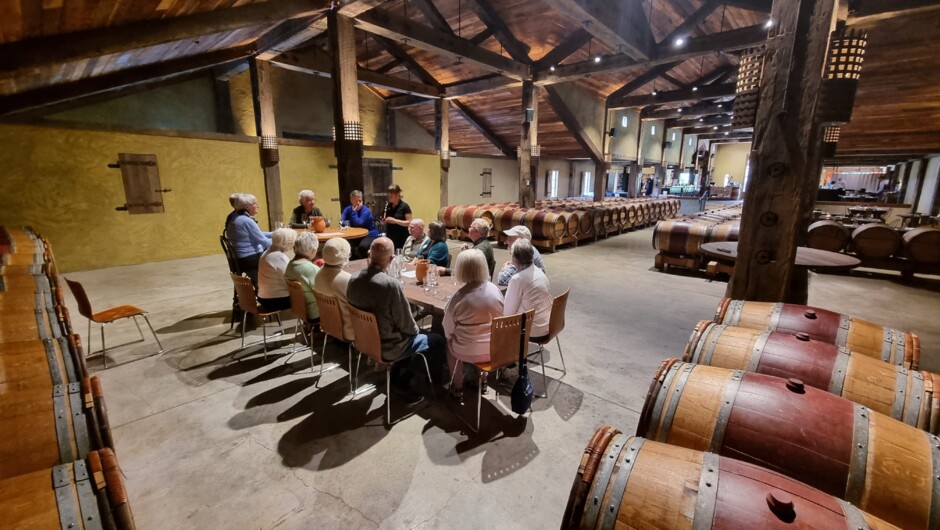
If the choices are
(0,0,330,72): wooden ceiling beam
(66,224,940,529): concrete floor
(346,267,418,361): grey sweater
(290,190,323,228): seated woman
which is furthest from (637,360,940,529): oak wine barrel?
(0,0,330,72): wooden ceiling beam

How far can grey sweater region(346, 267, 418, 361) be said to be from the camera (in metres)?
2.49

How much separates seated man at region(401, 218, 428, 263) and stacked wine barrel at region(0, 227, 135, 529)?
8.76 ft

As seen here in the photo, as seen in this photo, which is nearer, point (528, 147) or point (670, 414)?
point (670, 414)

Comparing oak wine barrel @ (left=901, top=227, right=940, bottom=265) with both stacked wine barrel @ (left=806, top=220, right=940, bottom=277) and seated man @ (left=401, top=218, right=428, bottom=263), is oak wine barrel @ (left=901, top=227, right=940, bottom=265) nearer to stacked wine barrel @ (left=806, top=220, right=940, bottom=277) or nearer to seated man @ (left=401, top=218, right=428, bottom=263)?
stacked wine barrel @ (left=806, top=220, right=940, bottom=277)

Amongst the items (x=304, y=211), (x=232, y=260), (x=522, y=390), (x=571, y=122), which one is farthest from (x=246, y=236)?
(x=571, y=122)

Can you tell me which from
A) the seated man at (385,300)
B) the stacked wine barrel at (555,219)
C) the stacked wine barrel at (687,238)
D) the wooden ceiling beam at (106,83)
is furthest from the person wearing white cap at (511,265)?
the wooden ceiling beam at (106,83)

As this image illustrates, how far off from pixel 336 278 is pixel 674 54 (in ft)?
26.7

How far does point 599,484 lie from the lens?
1150 mm

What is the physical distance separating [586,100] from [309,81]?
28.0ft

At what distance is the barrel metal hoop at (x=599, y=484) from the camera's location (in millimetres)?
1119

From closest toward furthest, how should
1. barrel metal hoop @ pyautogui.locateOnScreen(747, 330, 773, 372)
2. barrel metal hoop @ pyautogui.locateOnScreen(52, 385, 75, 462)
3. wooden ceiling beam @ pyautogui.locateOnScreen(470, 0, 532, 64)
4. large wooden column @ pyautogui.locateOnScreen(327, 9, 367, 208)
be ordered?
barrel metal hoop @ pyautogui.locateOnScreen(52, 385, 75, 462) → barrel metal hoop @ pyautogui.locateOnScreen(747, 330, 773, 372) → large wooden column @ pyautogui.locateOnScreen(327, 9, 367, 208) → wooden ceiling beam @ pyautogui.locateOnScreen(470, 0, 532, 64)

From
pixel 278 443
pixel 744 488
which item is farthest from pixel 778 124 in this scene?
pixel 278 443

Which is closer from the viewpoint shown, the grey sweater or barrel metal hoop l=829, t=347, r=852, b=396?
barrel metal hoop l=829, t=347, r=852, b=396

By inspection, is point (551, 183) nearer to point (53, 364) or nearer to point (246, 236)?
point (246, 236)
